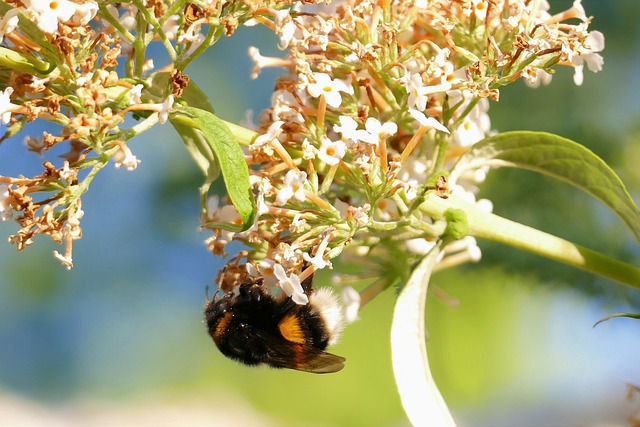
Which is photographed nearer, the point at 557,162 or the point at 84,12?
the point at 84,12

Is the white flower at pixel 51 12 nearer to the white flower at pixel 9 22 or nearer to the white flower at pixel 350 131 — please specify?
the white flower at pixel 9 22

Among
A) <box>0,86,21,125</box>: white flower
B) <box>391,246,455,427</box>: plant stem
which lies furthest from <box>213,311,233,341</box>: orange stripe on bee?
<box>0,86,21,125</box>: white flower

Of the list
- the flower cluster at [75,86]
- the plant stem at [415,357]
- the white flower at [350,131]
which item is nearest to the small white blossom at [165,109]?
the flower cluster at [75,86]

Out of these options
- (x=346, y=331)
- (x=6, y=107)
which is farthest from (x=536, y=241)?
(x=346, y=331)

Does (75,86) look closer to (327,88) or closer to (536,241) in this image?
(327,88)

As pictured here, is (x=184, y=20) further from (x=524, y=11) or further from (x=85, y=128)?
(x=524, y=11)

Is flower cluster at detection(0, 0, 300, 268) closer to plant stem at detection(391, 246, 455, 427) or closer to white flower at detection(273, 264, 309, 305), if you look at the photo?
white flower at detection(273, 264, 309, 305)
